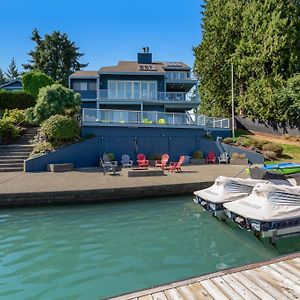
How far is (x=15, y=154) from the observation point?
19.3m

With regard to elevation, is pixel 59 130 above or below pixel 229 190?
above

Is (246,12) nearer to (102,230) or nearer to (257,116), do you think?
(257,116)

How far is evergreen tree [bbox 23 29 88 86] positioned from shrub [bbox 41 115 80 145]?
40852 millimetres

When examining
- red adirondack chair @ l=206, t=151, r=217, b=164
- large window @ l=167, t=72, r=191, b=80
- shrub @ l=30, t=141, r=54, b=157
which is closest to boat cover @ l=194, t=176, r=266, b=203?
shrub @ l=30, t=141, r=54, b=157

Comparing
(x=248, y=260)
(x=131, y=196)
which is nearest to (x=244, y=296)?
(x=248, y=260)

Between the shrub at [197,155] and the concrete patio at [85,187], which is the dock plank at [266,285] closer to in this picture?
the concrete patio at [85,187]

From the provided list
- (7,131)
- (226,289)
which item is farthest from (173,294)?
(7,131)

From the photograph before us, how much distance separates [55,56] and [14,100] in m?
31.7

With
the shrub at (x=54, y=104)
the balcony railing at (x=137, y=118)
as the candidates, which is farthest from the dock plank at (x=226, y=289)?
the shrub at (x=54, y=104)

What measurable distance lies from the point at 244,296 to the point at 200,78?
40308 millimetres

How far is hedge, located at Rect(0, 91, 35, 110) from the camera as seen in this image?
101ft

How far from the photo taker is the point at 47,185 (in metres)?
13.1

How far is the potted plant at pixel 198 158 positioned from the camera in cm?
2231

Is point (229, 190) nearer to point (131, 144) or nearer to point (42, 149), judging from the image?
point (131, 144)
